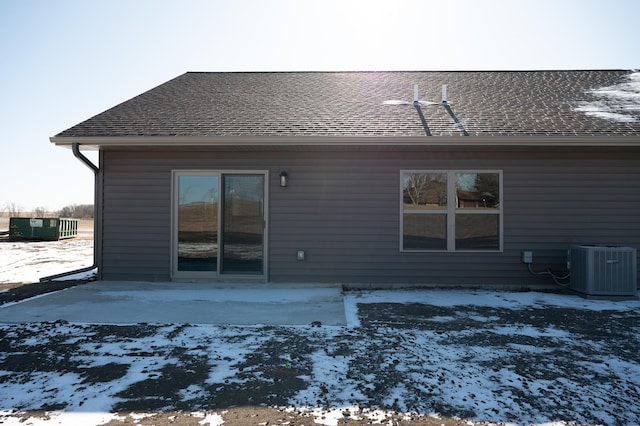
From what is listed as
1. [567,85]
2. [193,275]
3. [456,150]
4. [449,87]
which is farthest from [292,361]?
[567,85]

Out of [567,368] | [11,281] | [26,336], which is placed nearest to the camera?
[567,368]

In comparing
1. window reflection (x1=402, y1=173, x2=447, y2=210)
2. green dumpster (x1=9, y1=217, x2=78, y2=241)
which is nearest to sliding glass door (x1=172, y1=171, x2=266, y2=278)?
window reflection (x1=402, y1=173, x2=447, y2=210)

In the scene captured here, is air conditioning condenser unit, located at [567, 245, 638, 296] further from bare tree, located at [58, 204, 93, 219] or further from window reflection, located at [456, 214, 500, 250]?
bare tree, located at [58, 204, 93, 219]

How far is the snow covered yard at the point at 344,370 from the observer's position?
8.62ft

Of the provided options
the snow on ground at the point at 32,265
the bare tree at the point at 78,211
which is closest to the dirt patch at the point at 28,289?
the snow on ground at the point at 32,265

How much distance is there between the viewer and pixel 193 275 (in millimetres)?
6992

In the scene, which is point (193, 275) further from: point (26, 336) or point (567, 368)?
point (567, 368)

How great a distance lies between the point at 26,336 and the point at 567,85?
1088cm

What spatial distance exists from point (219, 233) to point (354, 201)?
2380mm

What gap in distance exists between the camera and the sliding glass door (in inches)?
274

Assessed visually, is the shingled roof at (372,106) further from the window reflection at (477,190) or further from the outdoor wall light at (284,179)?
the window reflection at (477,190)

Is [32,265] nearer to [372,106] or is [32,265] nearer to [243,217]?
[243,217]

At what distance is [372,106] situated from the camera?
7.93 metres

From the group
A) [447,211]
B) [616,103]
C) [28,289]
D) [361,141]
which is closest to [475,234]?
[447,211]
